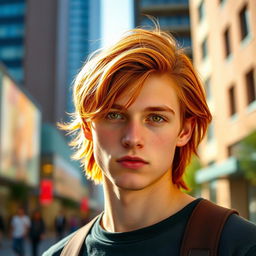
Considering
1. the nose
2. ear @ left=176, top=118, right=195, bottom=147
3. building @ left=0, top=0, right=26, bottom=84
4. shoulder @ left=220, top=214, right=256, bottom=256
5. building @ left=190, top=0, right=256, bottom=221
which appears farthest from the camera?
building @ left=0, top=0, right=26, bottom=84

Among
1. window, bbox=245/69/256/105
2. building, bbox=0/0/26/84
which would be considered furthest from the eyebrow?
building, bbox=0/0/26/84

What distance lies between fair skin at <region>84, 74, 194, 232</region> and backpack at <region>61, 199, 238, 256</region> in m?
0.13

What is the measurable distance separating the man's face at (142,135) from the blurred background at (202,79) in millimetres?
407

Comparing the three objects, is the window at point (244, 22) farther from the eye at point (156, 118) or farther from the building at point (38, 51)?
the building at point (38, 51)

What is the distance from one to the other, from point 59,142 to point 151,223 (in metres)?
63.7

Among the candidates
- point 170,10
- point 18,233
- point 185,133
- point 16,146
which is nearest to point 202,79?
point 185,133

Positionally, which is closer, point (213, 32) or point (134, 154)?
point (134, 154)

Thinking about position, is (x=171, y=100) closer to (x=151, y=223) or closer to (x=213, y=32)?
(x=151, y=223)

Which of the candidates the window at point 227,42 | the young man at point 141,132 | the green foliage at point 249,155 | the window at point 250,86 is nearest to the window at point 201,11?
the window at point 227,42

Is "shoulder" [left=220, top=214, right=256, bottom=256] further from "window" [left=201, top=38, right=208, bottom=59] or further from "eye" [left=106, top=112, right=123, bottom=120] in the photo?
"window" [left=201, top=38, right=208, bottom=59]

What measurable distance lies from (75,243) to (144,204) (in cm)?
35

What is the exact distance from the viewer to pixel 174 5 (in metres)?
55.1

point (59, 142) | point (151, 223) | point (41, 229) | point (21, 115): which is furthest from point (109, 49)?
point (59, 142)

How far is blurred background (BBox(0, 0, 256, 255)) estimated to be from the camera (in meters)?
21.2
